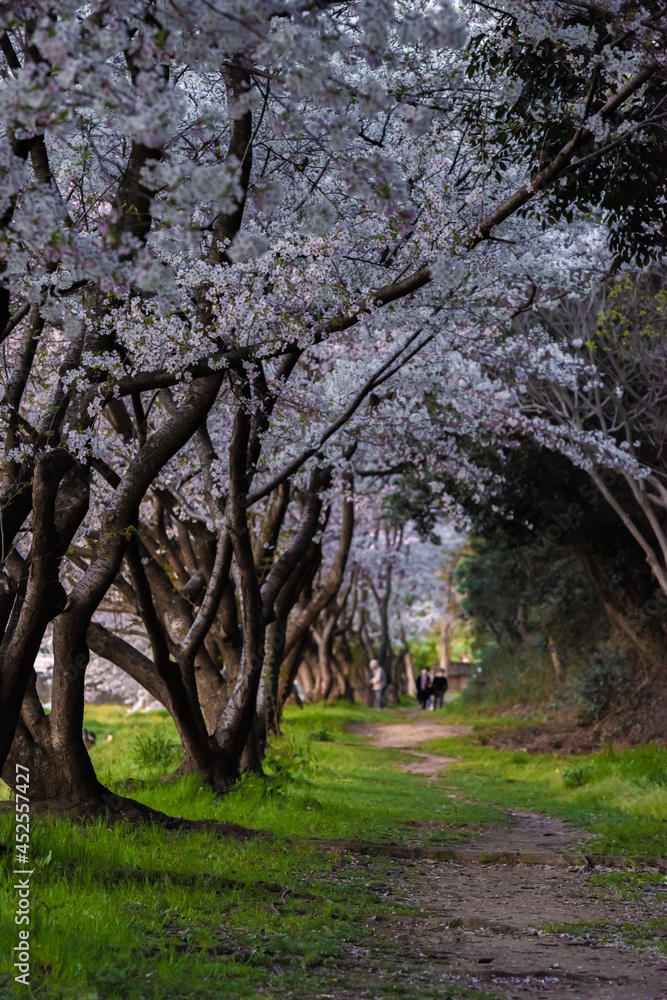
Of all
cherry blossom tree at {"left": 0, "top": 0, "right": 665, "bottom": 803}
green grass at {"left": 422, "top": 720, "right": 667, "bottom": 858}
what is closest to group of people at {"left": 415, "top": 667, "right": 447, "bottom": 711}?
green grass at {"left": 422, "top": 720, "right": 667, "bottom": 858}

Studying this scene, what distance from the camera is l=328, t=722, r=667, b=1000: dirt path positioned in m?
4.40

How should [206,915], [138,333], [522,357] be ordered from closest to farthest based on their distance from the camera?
[206,915], [138,333], [522,357]

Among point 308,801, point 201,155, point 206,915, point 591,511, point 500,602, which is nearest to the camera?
point 206,915

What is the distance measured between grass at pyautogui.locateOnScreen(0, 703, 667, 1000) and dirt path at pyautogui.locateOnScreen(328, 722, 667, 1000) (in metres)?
0.11

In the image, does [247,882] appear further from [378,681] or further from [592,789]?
[378,681]

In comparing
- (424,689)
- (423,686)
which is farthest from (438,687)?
(423,686)

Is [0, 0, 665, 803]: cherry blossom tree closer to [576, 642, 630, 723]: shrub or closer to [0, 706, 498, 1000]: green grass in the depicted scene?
[0, 706, 498, 1000]: green grass

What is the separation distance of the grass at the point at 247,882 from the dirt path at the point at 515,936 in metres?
0.11

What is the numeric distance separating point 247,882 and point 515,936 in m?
1.63

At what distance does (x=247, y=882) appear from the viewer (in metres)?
5.89

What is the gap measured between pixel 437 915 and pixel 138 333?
4239 millimetres

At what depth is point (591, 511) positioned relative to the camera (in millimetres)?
18141

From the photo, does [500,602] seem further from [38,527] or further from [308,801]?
[38,527]

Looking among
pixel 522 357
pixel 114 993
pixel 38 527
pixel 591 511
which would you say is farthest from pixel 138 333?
pixel 591 511
